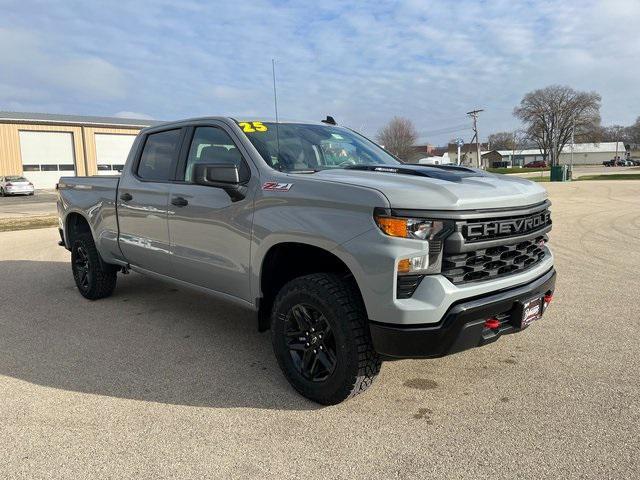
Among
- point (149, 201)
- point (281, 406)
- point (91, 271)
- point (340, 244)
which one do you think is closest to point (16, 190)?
point (91, 271)

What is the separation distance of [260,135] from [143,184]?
1.49 meters

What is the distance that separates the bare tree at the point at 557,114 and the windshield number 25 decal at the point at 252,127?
85486 millimetres

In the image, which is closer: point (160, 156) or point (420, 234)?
point (420, 234)

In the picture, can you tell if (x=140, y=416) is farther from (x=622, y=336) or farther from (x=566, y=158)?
(x=566, y=158)

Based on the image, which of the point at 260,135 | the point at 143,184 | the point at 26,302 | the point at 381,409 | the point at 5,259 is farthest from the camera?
the point at 5,259

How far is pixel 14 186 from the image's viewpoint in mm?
33875

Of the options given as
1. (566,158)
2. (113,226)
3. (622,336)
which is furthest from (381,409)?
(566,158)

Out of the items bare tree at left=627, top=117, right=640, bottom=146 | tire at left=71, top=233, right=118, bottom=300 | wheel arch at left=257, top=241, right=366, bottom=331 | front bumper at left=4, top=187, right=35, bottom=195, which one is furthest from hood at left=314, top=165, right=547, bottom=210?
bare tree at left=627, top=117, right=640, bottom=146

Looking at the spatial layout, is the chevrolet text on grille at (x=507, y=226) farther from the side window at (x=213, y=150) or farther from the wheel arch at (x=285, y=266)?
the side window at (x=213, y=150)

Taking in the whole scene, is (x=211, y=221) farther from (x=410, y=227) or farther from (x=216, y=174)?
(x=410, y=227)

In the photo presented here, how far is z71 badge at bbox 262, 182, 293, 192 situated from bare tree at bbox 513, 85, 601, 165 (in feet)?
282

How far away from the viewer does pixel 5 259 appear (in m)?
8.85

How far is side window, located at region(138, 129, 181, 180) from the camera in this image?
4.55 meters

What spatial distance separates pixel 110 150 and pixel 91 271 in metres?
45.1
